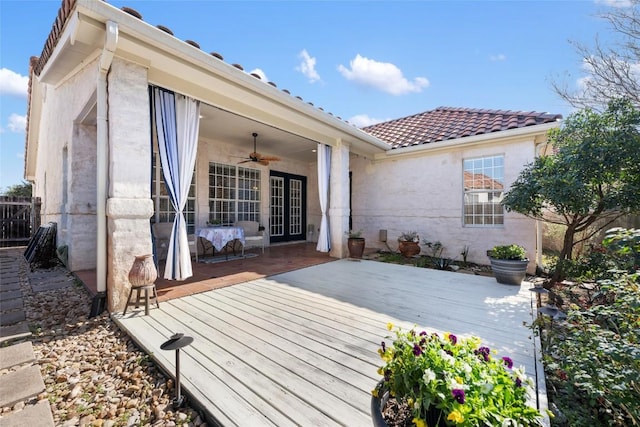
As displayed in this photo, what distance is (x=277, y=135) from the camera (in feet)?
20.9

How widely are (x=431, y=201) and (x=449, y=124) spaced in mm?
2169

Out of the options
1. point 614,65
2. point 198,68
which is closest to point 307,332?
point 198,68

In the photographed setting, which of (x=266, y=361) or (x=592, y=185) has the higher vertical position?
(x=592, y=185)

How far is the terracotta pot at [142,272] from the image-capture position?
2820mm

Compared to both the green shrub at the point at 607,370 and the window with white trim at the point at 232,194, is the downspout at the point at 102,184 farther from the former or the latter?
the green shrub at the point at 607,370

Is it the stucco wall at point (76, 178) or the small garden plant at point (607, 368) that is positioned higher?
the stucco wall at point (76, 178)

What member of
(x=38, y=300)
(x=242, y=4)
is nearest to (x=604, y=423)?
(x=38, y=300)

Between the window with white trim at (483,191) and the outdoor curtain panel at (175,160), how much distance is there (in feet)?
19.5

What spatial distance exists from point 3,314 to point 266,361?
133 inches

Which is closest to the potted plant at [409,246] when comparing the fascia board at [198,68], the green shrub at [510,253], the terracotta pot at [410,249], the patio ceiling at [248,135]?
the terracotta pot at [410,249]

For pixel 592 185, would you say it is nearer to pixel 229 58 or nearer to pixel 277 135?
pixel 229 58

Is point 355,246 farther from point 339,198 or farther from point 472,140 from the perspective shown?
point 472,140

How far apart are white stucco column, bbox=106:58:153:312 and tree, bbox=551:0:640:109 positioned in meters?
8.77

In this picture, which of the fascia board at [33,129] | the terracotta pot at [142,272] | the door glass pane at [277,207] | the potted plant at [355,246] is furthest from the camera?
the door glass pane at [277,207]
